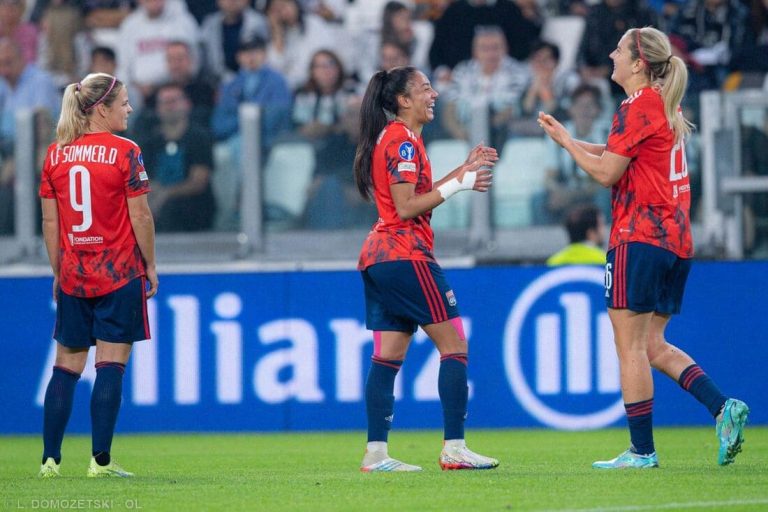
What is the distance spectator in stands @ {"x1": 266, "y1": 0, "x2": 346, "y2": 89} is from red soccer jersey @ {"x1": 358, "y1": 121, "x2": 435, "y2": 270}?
24.8ft

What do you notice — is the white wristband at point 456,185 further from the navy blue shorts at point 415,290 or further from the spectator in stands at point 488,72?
the spectator in stands at point 488,72

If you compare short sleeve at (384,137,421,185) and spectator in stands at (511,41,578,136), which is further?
spectator in stands at (511,41,578,136)

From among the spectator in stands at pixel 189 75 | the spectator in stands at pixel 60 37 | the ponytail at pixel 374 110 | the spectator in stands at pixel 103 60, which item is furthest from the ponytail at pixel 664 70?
the spectator in stands at pixel 60 37

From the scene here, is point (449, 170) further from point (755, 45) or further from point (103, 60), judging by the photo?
point (103, 60)

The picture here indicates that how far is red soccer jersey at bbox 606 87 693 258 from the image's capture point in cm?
670

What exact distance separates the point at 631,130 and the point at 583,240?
462 centimetres

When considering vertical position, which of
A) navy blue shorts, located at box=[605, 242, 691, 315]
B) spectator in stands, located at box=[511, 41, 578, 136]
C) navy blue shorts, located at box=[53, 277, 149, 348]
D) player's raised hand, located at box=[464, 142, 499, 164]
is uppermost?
spectator in stands, located at box=[511, 41, 578, 136]

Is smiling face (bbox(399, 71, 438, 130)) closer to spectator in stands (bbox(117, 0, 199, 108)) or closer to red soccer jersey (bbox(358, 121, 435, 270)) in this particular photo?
red soccer jersey (bbox(358, 121, 435, 270))

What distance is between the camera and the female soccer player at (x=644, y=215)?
6691 millimetres

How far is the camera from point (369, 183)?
7.02 m

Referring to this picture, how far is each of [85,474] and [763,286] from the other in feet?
19.5

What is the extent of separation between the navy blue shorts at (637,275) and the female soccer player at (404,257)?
0.77 meters

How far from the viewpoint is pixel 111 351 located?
23.1 ft

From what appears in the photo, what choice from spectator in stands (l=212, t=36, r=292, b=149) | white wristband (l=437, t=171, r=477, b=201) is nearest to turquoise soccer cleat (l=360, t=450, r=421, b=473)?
white wristband (l=437, t=171, r=477, b=201)
